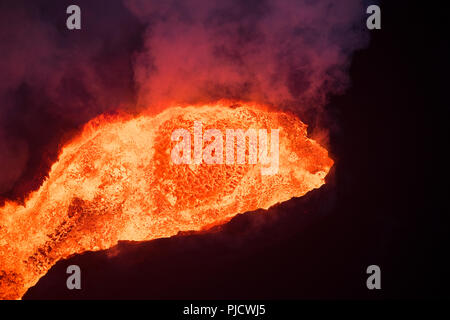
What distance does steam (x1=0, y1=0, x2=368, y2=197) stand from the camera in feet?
10.6

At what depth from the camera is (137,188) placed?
3.12 meters

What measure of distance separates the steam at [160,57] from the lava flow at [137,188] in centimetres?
20

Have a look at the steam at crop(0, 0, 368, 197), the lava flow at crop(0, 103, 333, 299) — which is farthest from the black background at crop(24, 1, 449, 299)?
the steam at crop(0, 0, 368, 197)

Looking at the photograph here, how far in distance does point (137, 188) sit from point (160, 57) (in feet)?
4.08

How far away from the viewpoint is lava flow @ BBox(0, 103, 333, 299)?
3.00 m

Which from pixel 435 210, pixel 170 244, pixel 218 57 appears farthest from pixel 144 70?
pixel 435 210

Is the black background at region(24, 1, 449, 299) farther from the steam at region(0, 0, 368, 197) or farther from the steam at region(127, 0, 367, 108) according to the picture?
the steam at region(0, 0, 368, 197)

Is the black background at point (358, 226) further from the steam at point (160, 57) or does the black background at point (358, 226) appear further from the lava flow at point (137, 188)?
the steam at point (160, 57)

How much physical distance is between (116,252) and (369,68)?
279cm

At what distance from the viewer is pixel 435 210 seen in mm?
3242

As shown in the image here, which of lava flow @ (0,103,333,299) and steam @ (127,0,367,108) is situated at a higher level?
steam @ (127,0,367,108)

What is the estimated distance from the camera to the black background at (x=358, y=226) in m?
2.92

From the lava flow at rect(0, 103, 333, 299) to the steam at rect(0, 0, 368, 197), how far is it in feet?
0.67

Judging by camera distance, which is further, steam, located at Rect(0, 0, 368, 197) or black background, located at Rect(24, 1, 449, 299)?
steam, located at Rect(0, 0, 368, 197)
